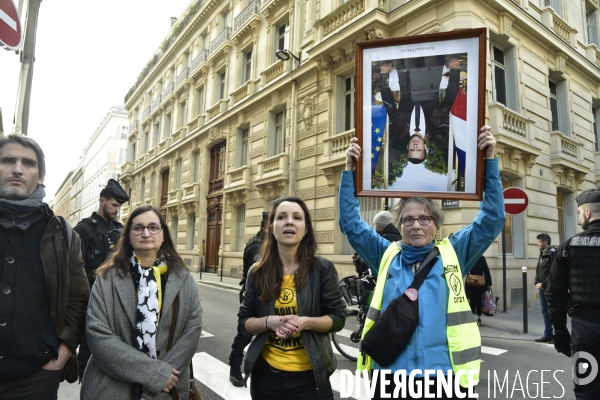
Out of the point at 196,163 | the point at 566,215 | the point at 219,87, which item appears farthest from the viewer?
the point at 196,163

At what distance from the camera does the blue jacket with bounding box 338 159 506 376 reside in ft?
6.55

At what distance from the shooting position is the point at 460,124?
2.41 m

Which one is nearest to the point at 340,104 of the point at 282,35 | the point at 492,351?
the point at 282,35

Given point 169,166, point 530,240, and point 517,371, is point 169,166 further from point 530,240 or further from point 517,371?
point 517,371

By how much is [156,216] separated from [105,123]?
63.0m

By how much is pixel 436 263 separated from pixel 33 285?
2255 mm

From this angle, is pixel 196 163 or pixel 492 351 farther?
pixel 196 163

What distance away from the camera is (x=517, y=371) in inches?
196

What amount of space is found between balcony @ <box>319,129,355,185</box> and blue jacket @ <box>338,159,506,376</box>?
9693 millimetres

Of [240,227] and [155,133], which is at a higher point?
[155,133]

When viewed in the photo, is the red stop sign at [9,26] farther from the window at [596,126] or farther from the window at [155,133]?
the window at [155,133]

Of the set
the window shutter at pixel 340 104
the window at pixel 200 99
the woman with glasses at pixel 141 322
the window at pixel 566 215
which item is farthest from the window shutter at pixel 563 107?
the window at pixel 200 99

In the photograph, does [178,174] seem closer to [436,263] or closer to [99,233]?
[99,233]

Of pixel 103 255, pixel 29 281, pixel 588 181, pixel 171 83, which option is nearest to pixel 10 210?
pixel 29 281
